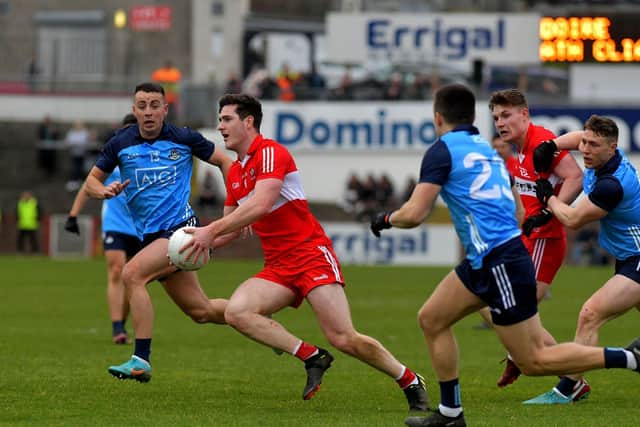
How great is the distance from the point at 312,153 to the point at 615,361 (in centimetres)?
3381

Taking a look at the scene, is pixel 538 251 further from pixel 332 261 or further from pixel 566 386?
pixel 332 261

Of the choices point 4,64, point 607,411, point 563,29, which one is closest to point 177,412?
point 607,411

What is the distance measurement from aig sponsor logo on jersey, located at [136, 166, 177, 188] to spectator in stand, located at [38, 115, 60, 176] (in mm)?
31024

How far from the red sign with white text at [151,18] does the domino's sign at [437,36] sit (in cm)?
1002

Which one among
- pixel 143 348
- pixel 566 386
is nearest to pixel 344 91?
pixel 143 348

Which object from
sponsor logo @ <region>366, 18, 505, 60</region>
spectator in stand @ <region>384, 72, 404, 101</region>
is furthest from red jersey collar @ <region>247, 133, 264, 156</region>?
sponsor logo @ <region>366, 18, 505, 60</region>

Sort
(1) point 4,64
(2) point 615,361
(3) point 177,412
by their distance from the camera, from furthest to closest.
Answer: (1) point 4,64 < (3) point 177,412 < (2) point 615,361

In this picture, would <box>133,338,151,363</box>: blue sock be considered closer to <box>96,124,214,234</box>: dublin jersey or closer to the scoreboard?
<box>96,124,214,234</box>: dublin jersey

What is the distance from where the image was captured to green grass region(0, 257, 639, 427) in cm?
1032

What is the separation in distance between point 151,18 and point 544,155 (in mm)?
41736

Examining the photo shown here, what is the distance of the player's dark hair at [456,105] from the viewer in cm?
912

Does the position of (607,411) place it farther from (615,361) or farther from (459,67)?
(459,67)

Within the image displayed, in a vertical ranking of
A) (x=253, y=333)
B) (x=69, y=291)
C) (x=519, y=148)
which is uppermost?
(x=519, y=148)

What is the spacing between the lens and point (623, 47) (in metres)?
34.6
